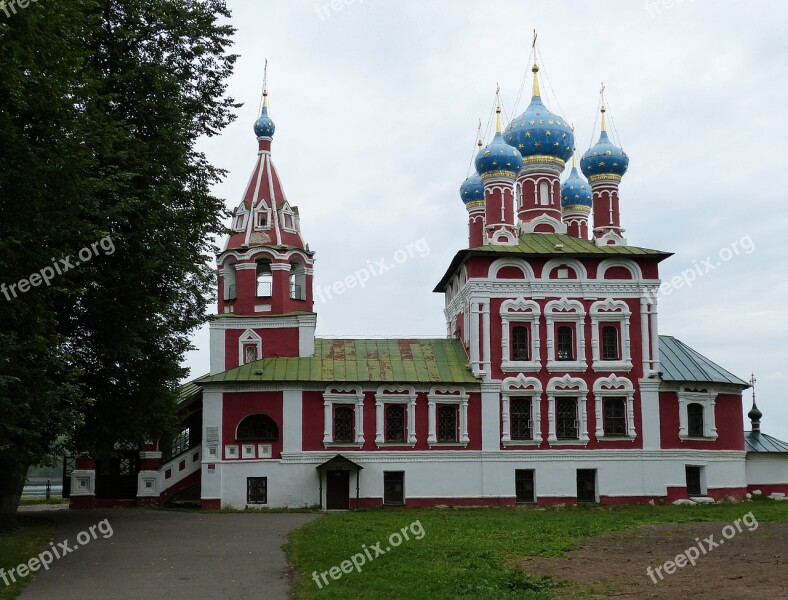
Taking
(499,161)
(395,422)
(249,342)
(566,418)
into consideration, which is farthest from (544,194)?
(249,342)

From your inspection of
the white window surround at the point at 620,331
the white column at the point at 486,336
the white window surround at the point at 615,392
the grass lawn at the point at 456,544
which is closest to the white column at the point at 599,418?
the white window surround at the point at 615,392

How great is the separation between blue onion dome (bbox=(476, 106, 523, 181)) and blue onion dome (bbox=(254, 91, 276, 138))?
23.4 feet

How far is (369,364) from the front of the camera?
28750 millimetres

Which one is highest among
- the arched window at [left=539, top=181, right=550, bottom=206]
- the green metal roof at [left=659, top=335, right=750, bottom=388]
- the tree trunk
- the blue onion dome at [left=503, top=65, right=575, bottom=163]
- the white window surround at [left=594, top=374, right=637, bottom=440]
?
the blue onion dome at [left=503, top=65, right=575, bottom=163]

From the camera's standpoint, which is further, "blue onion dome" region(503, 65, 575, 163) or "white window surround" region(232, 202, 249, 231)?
"blue onion dome" region(503, 65, 575, 163)

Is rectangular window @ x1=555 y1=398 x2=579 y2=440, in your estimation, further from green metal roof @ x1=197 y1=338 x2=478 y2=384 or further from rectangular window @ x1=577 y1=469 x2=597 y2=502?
green metal roof @ x1=197 y1=338 x2=478 y2=384

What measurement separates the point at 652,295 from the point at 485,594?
64.4 feet

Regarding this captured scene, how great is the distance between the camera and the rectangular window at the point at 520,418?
1107 inches

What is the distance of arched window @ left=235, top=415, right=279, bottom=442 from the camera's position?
2716 cm

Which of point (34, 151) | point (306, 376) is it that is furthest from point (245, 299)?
point (34, 151)

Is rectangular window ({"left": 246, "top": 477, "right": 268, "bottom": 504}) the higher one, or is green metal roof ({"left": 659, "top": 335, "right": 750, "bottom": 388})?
green metal roof ({"left": 659, "top": 335, "right": 750, "bottom": 388})

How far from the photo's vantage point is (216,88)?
21.7m
